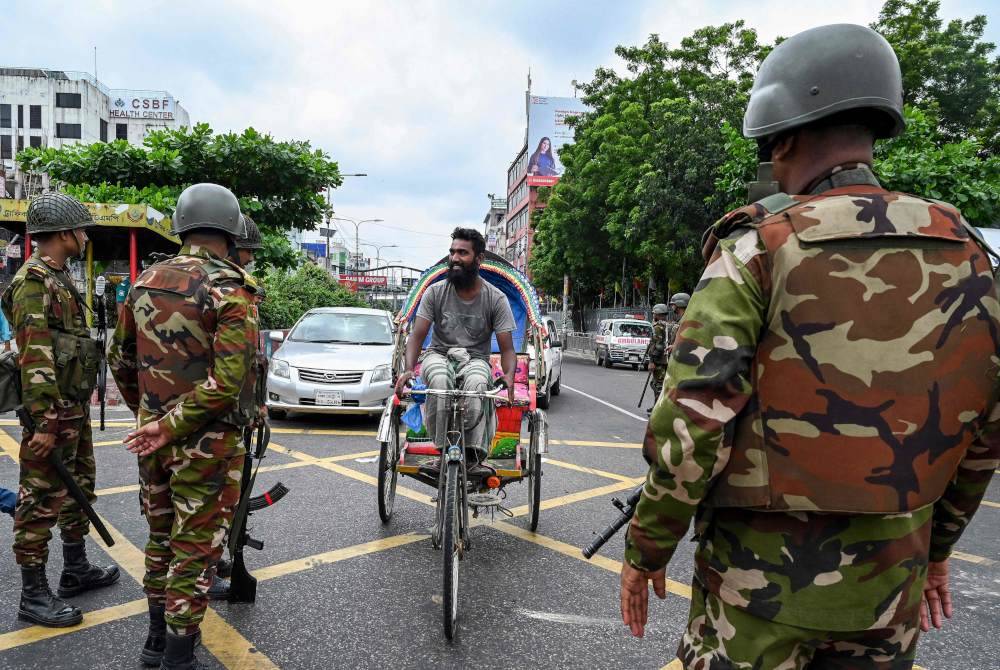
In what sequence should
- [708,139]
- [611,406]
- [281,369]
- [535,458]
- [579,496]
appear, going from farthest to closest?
[708,139], [611,406], [281,369], [579,496], [535,458]

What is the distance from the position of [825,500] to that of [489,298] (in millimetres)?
3239

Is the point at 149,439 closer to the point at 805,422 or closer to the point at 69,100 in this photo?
the point at 805,422

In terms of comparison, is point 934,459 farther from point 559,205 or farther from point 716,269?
point 559,205

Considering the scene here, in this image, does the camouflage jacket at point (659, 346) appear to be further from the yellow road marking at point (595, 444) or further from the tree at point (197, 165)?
the tree at point (197, 165)

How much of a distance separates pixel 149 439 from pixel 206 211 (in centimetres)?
99

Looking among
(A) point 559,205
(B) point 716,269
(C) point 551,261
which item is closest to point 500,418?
(B) point 716,269

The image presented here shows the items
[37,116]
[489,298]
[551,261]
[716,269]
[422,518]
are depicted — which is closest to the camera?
[716,269]

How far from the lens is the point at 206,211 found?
Answer: 2887 mm

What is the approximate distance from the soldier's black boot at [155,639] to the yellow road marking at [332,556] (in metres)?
0.92

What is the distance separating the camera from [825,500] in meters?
1.39

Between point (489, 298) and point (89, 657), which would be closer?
point (89, 657)

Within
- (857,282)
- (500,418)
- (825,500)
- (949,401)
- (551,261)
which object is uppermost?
(551,261)

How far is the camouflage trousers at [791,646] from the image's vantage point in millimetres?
1463

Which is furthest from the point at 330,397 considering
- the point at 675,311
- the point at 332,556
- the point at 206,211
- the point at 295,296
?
the point at 295,296
